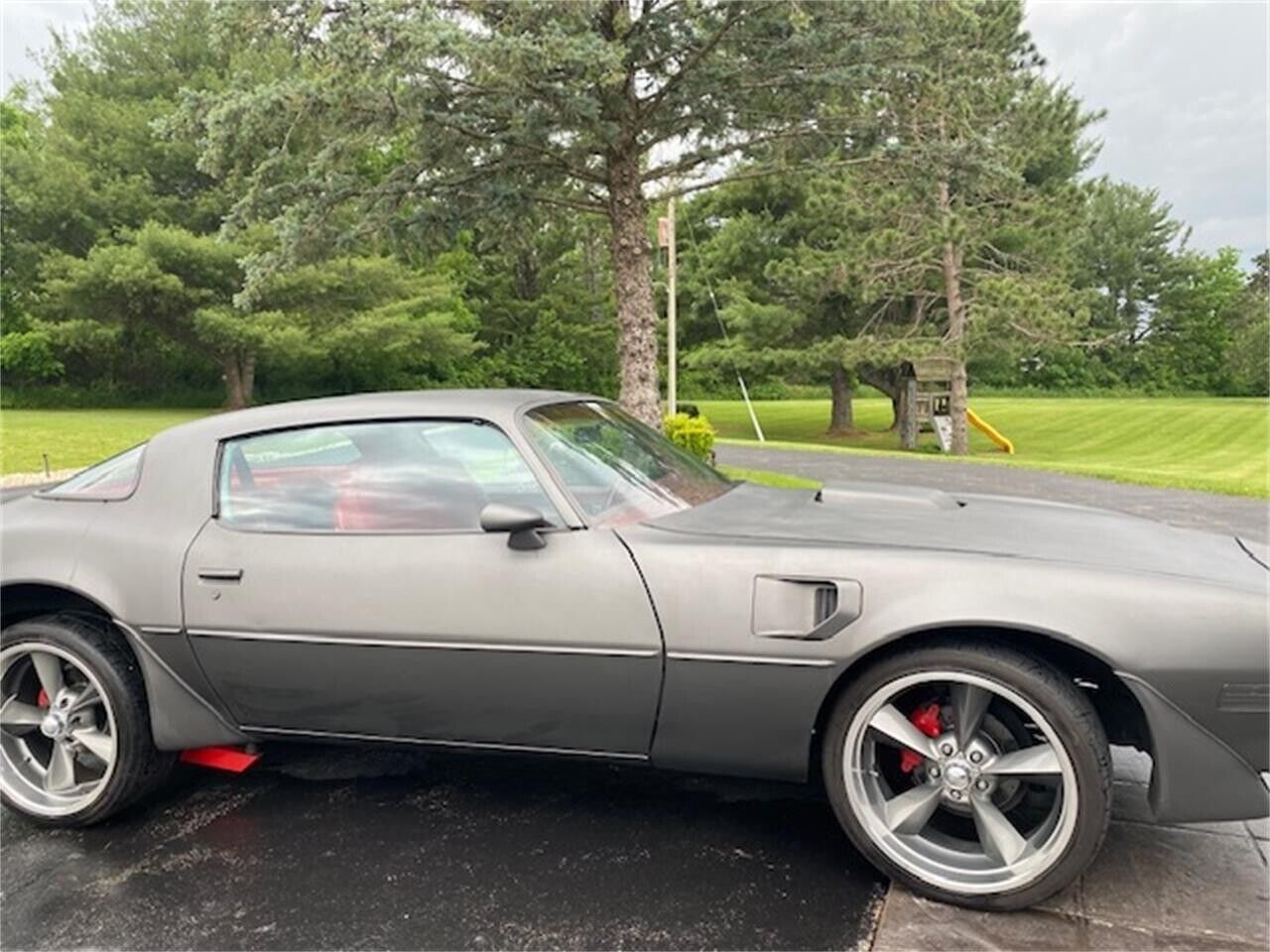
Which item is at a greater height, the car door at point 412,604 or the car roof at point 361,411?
the car roof at point 361,411

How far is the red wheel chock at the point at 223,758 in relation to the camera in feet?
8.43

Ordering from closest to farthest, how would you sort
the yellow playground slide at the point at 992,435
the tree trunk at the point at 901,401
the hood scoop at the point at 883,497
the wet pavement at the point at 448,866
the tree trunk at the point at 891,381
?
the wet pavement at the point at 448,866, the hood scoop at the point at 883,497, the yellow playground slide at the point at 992,435, the tree trunk at the point at 901,401, the tree trunk at the point at 891,381

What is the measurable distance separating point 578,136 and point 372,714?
831 centimetres

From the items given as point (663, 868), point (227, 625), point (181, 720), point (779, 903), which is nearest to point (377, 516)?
point (227, 625)

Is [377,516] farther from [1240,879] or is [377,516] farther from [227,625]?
[1240,879]

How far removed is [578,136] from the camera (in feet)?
30.6

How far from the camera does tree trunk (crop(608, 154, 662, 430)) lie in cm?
995

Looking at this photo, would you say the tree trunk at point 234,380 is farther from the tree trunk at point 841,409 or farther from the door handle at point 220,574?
the door handle at point 220,574

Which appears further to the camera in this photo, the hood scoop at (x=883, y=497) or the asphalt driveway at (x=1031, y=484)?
the asphalt driveway at (x=1031, y=484)

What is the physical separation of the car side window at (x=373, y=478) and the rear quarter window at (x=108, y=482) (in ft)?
1.07

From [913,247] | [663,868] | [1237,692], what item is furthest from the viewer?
[913,247]

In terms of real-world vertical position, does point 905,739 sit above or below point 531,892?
above

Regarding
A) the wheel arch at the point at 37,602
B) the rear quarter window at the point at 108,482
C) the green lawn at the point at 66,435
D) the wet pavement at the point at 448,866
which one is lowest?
the green lawn at the point at 66,435

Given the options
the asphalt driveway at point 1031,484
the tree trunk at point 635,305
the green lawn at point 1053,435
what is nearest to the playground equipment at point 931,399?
the green lawn at point 1053,435
